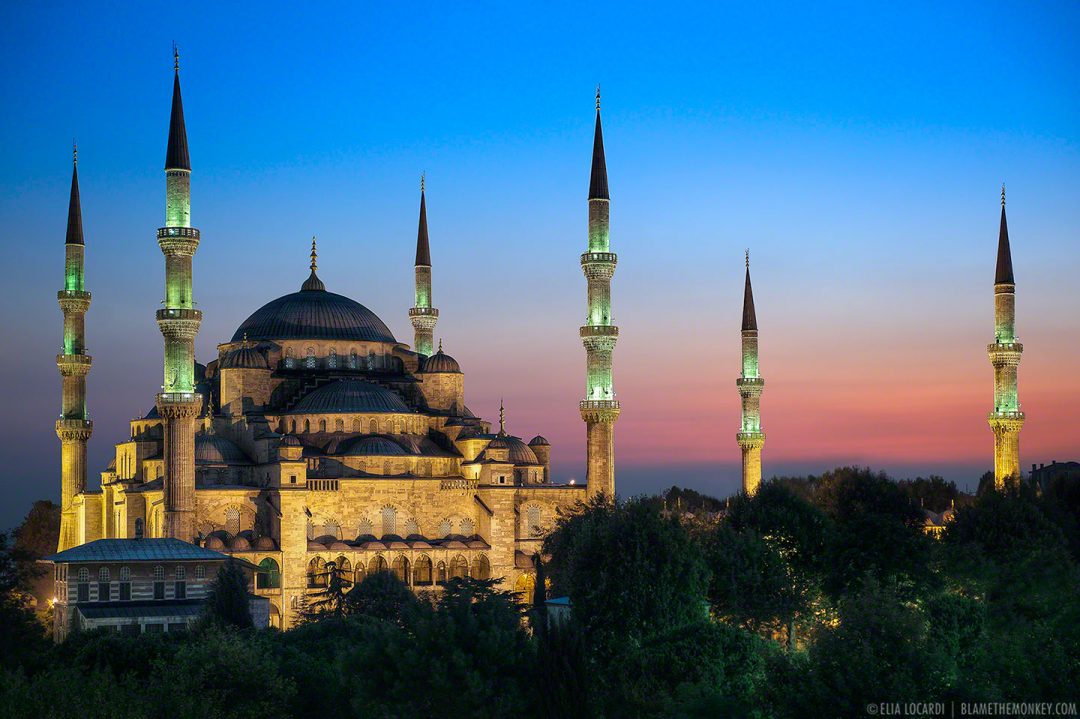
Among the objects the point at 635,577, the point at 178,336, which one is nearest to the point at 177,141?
the point at 178,336

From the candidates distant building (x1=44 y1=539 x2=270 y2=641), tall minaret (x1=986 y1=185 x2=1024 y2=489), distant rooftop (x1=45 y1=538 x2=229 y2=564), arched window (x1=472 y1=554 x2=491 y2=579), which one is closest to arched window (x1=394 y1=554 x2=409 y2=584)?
arched window (x1=472 y1=554 x2=491 y2=579)

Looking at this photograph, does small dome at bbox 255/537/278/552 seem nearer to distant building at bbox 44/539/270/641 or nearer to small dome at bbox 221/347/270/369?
distant building at bbox 44/539/270/641

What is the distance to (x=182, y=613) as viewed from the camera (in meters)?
A: 40.9

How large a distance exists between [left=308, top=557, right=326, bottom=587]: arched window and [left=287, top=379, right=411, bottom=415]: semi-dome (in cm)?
641

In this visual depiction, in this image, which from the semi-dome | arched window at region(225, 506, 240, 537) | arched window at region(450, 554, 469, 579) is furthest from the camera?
the semi-dome

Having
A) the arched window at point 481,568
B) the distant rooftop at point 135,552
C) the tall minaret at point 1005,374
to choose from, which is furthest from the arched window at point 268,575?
the tall minaret at point 1005,374

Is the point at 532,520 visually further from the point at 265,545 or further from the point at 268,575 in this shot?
the point at 268,575

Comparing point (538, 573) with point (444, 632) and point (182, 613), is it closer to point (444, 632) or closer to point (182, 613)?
point (182, 613)

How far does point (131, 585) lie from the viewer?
4150cm

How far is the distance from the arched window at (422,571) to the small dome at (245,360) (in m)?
9.00

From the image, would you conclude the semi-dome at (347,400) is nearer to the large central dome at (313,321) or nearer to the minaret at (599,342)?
the large central dome at (313,321)

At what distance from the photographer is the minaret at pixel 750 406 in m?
57.5

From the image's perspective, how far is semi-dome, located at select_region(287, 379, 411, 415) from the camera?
53.1 m

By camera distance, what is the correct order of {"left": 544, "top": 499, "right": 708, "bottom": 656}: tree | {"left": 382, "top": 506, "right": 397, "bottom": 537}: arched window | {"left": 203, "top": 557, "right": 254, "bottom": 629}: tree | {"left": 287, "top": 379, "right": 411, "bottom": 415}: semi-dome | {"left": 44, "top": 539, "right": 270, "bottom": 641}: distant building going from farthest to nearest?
{"left": 287, "top": 379, "right": 411, "bottom": 415}: semi-dome, {"left": 382, "top": 506, "right": 397, "bottom": 537}: arched window, {"left": 44, "top": 539, "right": 270, "bottom": 641}: distant building, {"left": 203, "top": 557, "right": 254, "bottom": 629}: tree, {"left": 544, "top": 499, "right": 708, "bottom": 656}: tree
